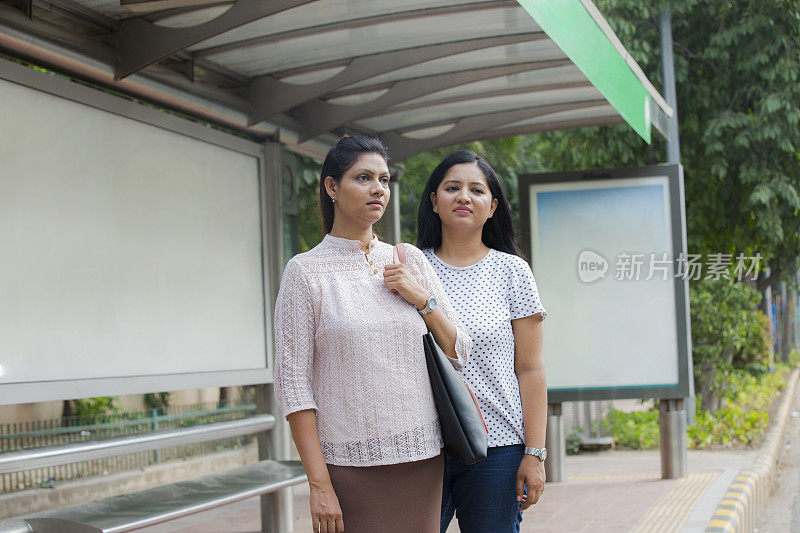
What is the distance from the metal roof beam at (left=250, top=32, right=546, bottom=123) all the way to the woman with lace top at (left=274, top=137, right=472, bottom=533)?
9.36 ft

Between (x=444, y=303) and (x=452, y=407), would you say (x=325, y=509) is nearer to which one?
(x=452, y=407)

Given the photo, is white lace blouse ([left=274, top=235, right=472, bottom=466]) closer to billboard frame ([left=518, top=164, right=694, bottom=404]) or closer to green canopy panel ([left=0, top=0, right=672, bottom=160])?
green canopy panel ([left=0, top=0, right=672, bottom=160])

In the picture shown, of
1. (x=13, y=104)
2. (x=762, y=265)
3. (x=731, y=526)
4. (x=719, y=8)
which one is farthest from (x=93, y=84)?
(x=762, y=265)

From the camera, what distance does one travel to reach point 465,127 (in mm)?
7328

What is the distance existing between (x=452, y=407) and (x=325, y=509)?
42cm

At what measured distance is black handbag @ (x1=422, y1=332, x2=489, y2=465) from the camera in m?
2.61

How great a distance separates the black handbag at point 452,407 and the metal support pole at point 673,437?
20.1 feet

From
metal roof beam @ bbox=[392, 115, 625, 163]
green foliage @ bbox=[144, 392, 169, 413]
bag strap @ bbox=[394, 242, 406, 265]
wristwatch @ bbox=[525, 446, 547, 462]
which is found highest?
metal roof beam @ bbox=[392, 115, 625, 163]

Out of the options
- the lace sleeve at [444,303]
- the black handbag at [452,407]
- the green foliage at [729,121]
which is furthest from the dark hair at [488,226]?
the green foliage at [729,121]

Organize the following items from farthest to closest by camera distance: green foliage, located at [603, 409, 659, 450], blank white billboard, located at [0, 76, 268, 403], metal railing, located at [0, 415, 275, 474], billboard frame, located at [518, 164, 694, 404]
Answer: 1. green foliage, located at [603, 409, 659, 450]
2. billboard frame, located at [518, 164, 694, 404]
3. blank white billboard, located at [0, 76, 268, 403]
4. metal railing, located at [0, 415, 275, 474]

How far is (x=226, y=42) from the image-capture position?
5.41 metres

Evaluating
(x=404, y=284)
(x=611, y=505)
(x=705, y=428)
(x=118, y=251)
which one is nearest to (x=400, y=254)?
(x=404, y=284)

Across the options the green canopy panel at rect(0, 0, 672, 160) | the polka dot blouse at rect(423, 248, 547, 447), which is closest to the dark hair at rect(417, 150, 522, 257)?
the polka dot blouse at rect(423, 248, 547, 447)

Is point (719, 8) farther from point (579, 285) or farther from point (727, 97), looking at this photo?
point (579, 285)
